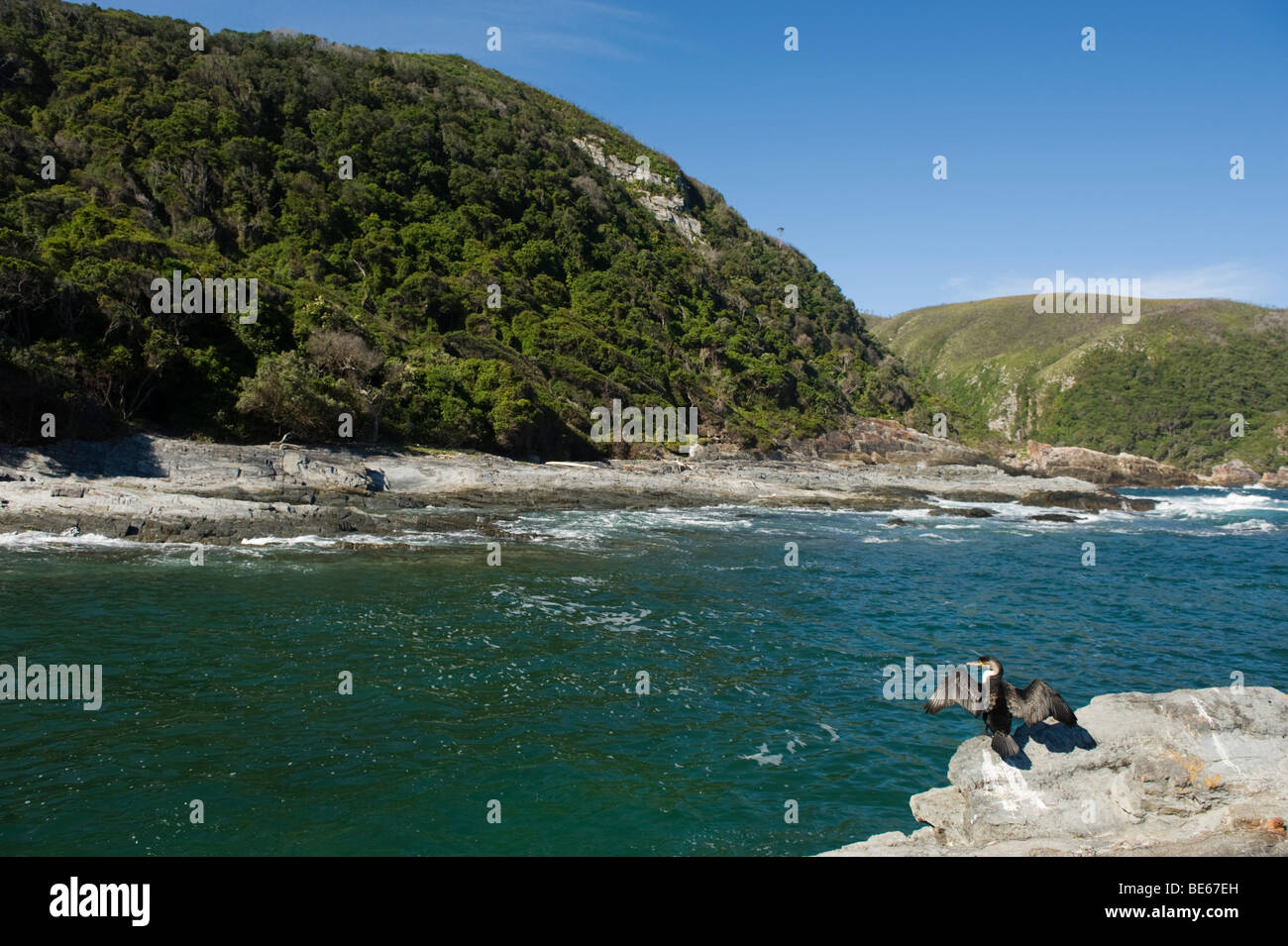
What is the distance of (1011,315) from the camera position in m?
199

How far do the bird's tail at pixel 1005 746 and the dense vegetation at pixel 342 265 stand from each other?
34.4 metres

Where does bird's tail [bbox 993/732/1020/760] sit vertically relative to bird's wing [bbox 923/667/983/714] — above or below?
below

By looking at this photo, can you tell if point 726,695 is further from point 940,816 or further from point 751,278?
point 751,278

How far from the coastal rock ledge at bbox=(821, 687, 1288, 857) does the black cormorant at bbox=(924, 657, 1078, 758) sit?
12.1 inches

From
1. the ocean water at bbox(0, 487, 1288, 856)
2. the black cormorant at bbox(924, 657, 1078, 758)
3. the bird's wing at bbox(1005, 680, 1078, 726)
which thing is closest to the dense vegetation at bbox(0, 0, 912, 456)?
the ocean water at bbox(0, 487, 1288, 856)

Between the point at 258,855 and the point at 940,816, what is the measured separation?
745 cm

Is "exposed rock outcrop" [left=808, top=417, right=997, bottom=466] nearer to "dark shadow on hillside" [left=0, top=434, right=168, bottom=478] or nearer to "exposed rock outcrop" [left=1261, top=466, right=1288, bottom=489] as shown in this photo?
"exposed rock outcrop" [left=1261, top=466, right=1288, bottom=489]

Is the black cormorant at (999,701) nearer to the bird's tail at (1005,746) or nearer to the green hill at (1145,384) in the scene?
the bird's tail at (1005,746)

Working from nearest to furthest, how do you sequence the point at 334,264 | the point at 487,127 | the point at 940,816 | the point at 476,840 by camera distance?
the point at 940,816 → the point at 476,840 → the point at 334,264 → the point at 487,127

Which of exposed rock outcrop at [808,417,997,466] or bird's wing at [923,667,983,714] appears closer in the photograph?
bird's wing at [923,667,983,714]

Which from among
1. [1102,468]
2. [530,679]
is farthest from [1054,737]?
[1102,468]

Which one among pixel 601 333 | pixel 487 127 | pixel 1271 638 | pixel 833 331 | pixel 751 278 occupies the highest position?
pixel 487 127

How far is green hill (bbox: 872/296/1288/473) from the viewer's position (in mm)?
118250

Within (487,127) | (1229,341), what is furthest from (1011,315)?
(487,127)
